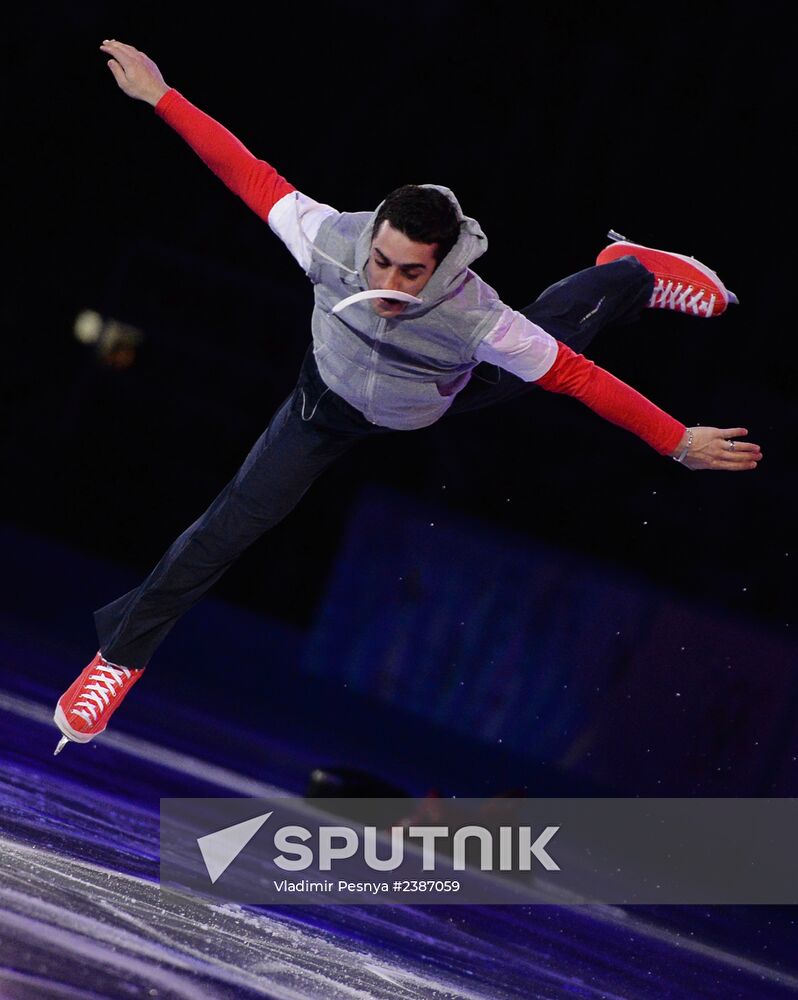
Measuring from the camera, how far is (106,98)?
39.0 ft

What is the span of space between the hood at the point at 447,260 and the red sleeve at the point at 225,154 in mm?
274

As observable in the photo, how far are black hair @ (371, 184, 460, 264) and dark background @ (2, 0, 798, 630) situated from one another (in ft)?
23.4

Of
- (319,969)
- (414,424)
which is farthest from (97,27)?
(319,969)

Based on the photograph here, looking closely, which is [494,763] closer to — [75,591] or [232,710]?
[232,710]

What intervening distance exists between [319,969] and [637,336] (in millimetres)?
8757

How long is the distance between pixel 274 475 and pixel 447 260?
2.57 feet

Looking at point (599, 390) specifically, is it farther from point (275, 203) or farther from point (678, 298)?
point (678, 298)

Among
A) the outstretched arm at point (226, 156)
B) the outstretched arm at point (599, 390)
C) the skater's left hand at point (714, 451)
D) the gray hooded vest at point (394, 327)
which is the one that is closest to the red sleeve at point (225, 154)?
the outstretched arm at point (226, 156)

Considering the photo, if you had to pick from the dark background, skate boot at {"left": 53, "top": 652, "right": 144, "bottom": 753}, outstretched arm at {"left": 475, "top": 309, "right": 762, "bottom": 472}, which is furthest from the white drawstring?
the dark background

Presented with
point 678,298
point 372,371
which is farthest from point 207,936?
point 678,298

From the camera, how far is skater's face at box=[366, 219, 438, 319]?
2.92 m

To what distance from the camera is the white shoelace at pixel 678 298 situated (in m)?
4.19

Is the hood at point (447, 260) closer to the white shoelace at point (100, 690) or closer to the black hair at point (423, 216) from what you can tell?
the black hair at point (423, 216)

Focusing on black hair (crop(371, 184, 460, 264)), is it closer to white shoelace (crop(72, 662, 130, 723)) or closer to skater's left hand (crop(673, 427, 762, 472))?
skater's left hand (crop(673, 427, 762, 472))
